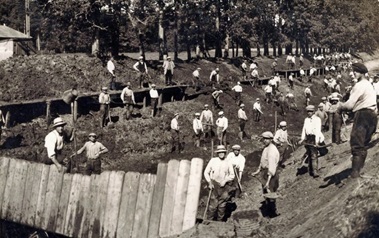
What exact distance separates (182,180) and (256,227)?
1.62 m

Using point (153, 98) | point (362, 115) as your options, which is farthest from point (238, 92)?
point (362, 115)

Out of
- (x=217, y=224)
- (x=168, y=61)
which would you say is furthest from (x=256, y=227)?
(x=168, y=61)

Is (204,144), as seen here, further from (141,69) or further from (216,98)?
(216,98)

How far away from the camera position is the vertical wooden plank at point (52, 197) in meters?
9.59

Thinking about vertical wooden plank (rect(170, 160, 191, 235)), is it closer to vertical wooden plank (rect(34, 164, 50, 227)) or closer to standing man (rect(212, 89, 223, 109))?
vertical wooden plank (rect(34, 164, 50, 227))

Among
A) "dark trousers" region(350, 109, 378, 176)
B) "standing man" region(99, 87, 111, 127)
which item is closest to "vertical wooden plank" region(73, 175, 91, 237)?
"dark trousers" region(350, 109, 378, 176)

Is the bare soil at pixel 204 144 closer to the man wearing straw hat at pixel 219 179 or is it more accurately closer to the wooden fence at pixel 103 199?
the wooden fence at pixel 103 199

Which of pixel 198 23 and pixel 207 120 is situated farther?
pixel 198 23

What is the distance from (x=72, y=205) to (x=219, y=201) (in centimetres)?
313

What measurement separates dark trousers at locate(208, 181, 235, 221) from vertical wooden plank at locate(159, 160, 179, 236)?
189cm

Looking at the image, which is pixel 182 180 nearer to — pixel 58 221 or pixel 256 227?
pixel 256 227

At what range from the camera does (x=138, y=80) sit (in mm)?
29047

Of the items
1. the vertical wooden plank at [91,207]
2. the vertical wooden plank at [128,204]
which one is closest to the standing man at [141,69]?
the vertical wooden plank at [91,207]

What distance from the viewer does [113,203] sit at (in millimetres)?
8859
